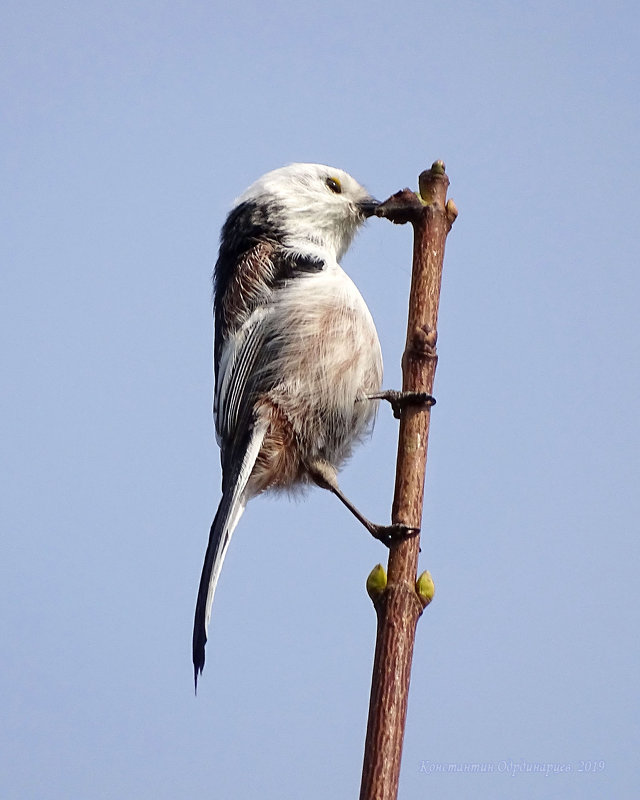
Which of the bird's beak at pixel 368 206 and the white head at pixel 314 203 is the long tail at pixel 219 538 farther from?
Result: the bird's beak at pixel 368 206

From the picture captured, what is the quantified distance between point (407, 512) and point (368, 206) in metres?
1.96

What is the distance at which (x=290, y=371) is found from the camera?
3.56 meters

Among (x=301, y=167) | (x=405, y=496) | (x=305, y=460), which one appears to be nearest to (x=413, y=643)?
(x=405, y=496)

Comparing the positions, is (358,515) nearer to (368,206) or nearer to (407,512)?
(407,512)

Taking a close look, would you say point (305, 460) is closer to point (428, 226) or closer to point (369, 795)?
point (428, 226)

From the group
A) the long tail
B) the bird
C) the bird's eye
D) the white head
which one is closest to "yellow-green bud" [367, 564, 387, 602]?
the long tail

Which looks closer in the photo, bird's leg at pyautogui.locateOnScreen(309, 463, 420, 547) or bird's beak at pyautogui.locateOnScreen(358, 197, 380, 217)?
bird's leg at pyautogui.locateOnScreen(309, 463, 420, 547)

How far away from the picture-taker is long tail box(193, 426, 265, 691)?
2.84 metres

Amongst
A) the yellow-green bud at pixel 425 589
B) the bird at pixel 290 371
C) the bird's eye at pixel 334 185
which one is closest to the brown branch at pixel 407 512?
the yellow-green bud at pixel 425 589

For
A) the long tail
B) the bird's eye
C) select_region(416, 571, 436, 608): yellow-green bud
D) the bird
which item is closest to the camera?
select_region(416, 571, 436, 608): yellow-green bud

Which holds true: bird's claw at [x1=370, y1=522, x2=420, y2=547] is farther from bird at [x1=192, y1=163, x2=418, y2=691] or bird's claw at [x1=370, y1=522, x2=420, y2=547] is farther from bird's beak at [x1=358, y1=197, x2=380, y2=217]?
bird's beak at [x1=358, y1=197, x2=380, y2=217]

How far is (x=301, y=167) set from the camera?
424 centimetres

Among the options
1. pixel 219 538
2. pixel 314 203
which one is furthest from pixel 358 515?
pixel 314 203

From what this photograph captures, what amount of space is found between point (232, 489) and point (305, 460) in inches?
16.3
